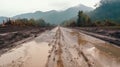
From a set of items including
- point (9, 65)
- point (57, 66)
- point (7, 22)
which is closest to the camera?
point (57, 66)

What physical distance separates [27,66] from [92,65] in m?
2.41

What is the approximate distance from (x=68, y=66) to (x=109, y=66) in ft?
5.14

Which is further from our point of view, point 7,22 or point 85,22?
point 85,22

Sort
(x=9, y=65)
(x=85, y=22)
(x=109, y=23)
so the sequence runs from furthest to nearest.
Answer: (x=85, y=22)
(x=109, y=23)
(x=9, y=65)

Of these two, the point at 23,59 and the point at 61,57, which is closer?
the point at 23,59

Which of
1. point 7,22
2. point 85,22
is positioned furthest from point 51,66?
point 85,22

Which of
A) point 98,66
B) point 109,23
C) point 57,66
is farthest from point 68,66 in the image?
point 109,23

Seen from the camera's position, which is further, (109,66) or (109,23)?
(109,23)

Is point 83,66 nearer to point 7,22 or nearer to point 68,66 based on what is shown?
point 68,66

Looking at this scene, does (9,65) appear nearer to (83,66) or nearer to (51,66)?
(51,66)

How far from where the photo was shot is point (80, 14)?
112 metres

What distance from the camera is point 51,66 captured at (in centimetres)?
840

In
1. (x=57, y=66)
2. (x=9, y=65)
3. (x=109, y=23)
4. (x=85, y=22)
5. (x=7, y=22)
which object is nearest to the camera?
(x=57, y=66)

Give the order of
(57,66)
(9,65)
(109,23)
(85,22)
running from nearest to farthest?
(57,66)
(9,65)
(109,23)
(85,22)
